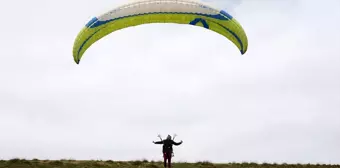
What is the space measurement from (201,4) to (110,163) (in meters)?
9.13

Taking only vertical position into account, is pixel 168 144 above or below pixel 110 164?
above

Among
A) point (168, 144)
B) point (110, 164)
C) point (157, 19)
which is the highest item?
point (157, 19)

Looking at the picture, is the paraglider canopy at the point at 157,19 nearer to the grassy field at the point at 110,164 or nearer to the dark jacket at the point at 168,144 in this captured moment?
the grassy field at the point at 110,164

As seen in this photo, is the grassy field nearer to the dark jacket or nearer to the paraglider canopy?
the dark jacket

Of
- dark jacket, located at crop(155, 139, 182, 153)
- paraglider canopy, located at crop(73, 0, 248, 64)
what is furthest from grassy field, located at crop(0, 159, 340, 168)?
paraglider canopy, located at crop(73, 0, 248, 64)

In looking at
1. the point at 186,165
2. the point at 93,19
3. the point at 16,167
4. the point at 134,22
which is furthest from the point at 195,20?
the point at 16,167

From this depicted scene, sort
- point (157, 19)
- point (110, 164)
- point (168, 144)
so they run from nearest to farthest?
point (157, 19) < point (168, 144) < point (110, 164)

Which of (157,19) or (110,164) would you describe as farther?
(110,164)

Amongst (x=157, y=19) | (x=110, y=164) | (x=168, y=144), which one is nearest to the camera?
(x=157, y=19)

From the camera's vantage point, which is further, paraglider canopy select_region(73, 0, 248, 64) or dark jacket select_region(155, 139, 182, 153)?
dark jacket select_region(155, 139, 182, 153)

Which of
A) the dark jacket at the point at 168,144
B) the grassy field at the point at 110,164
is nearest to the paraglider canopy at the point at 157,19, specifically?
the grassy field at the point at 110,164

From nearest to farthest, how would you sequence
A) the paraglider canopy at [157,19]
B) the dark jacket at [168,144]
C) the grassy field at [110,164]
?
the paraglider canopy at [157,19], the dark jacket at [168,144], the grassy field at [110,164]

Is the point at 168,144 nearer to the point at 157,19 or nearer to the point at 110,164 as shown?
the point at 110,164

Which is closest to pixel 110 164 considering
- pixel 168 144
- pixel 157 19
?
pixel 168 144
